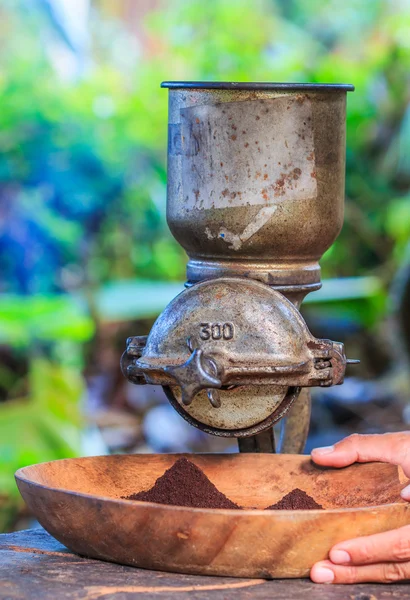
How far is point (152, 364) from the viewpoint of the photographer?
1416mm

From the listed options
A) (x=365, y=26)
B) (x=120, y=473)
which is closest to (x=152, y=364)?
(x=120, y=473)

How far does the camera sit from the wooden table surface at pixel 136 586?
129 centimetres

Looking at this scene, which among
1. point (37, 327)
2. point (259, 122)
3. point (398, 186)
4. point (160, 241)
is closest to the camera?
point (259, 122)

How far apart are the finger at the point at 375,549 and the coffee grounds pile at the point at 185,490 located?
0.80ft

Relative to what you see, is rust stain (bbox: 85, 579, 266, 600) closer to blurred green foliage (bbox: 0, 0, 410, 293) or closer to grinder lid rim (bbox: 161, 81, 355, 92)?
grinder lid rim (bbox: 161, 81, 355, 92)

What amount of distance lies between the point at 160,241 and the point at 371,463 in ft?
15.8

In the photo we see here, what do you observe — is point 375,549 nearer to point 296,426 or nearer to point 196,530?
point 196,530

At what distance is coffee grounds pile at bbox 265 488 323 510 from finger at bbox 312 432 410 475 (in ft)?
0.40

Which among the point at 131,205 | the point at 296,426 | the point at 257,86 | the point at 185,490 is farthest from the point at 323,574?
the point at 131,205

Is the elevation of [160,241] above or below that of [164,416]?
above

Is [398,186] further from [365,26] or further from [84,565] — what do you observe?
[84,565]

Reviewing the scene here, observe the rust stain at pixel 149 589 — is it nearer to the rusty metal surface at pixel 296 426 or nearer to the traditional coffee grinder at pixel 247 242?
the traditional coffee grinder at pixel 247 242

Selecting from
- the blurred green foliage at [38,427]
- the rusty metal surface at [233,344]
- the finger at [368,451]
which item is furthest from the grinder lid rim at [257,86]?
the blurred green foliage at [38,427]

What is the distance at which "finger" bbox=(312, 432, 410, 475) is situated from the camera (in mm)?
1637
